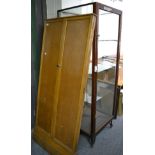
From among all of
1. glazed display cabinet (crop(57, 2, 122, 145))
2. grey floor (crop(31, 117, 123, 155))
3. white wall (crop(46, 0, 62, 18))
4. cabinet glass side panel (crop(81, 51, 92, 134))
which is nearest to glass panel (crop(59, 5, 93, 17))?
glazed display cabinet (crop(57, 2, 122, 145))

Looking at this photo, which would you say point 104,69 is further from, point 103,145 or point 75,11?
point 103,145

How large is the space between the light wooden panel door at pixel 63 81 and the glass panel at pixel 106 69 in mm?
739

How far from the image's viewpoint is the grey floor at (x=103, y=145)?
2.38m

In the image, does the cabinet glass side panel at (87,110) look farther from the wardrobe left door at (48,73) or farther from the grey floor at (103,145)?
the wardrobe left door at (48,73)

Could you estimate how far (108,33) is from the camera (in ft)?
9.81

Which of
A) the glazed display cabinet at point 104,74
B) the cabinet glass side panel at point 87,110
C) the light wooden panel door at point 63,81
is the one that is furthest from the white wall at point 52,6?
the cabinet glass side panel at point 87,110

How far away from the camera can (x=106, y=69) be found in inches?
113

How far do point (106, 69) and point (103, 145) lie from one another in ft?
3.62

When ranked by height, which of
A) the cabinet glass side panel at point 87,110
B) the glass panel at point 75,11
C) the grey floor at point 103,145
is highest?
the glass panel at point 75,11

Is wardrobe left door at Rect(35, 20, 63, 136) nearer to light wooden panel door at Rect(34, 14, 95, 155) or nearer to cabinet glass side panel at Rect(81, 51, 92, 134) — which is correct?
light wooden panel door at Rect(34, 14, 95, 155)

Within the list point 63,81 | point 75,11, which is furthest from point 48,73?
point 75,11

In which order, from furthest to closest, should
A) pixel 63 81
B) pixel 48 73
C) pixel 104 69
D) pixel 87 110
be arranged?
pixel 104 69 → pixel 87 110 → pixel 48 73 → pixel 63 81
